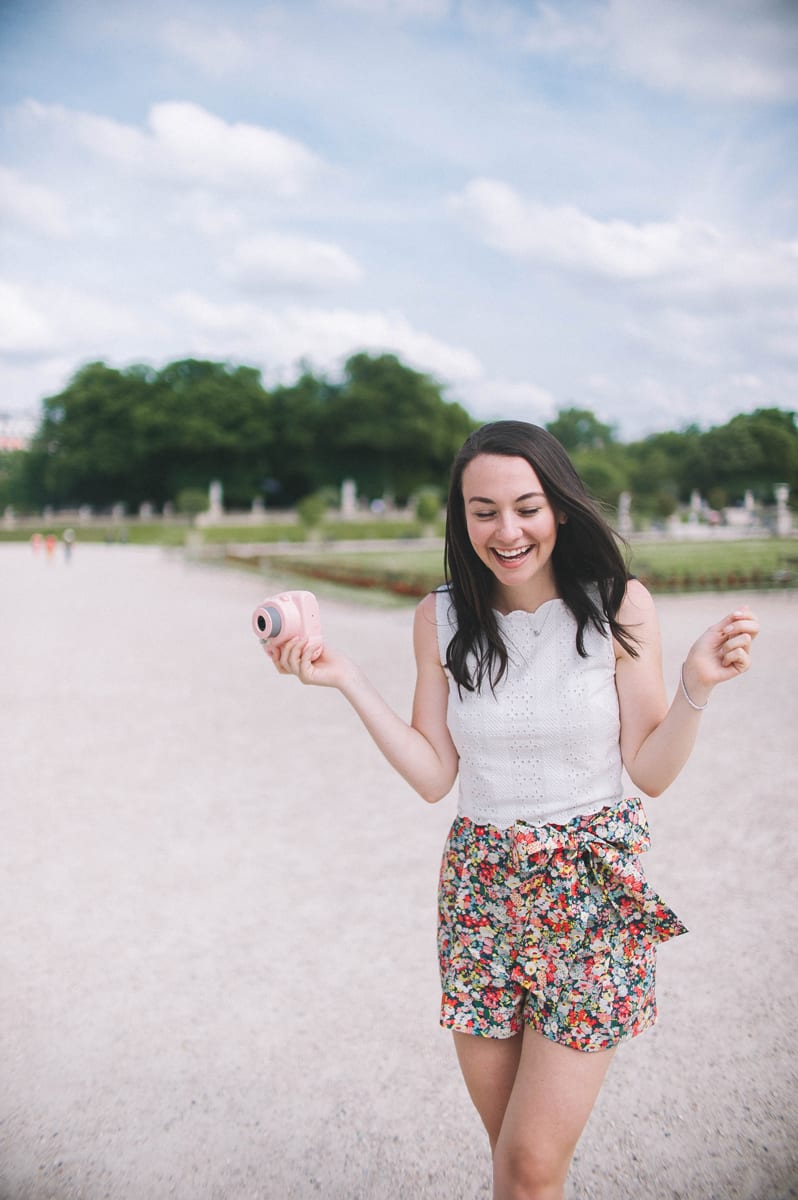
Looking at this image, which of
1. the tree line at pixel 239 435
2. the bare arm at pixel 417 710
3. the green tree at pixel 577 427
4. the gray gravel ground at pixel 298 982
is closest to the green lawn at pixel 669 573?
the green tree at pixel 577 427

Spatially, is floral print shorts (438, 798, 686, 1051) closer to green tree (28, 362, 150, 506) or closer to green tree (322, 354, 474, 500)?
green tree (322, 354, 474, 500)

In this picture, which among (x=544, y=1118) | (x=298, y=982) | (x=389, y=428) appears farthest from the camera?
(x=389, y=428)

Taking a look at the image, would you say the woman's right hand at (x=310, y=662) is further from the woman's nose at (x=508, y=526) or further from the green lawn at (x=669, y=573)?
the green lawn at (x=669, y=573)

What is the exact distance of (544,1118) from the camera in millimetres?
1640

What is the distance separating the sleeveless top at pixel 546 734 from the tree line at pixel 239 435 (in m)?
51.7

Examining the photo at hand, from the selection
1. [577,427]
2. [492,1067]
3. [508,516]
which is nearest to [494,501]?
[508,516]

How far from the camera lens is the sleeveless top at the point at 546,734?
1780 mm

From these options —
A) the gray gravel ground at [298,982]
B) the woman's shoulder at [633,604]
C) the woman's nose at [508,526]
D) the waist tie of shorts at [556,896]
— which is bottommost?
the gray gravel ground at [298,982]

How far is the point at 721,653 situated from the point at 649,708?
0.21 m

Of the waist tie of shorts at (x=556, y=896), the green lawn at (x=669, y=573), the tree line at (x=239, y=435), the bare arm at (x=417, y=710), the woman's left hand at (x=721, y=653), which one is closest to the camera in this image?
→ the woman's left hand at (x=721, y=653)

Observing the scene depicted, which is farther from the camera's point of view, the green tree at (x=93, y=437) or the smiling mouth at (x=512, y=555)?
the green tree at (x=93, y=437)

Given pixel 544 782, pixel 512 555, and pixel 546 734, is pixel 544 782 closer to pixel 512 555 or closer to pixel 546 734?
pixel 546 734

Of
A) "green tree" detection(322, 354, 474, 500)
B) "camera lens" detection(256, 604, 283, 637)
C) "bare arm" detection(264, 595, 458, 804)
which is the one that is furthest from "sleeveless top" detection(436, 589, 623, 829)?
"green tree" detection(322, 354, 474, 500)

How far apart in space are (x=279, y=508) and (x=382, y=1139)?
2237 inches
